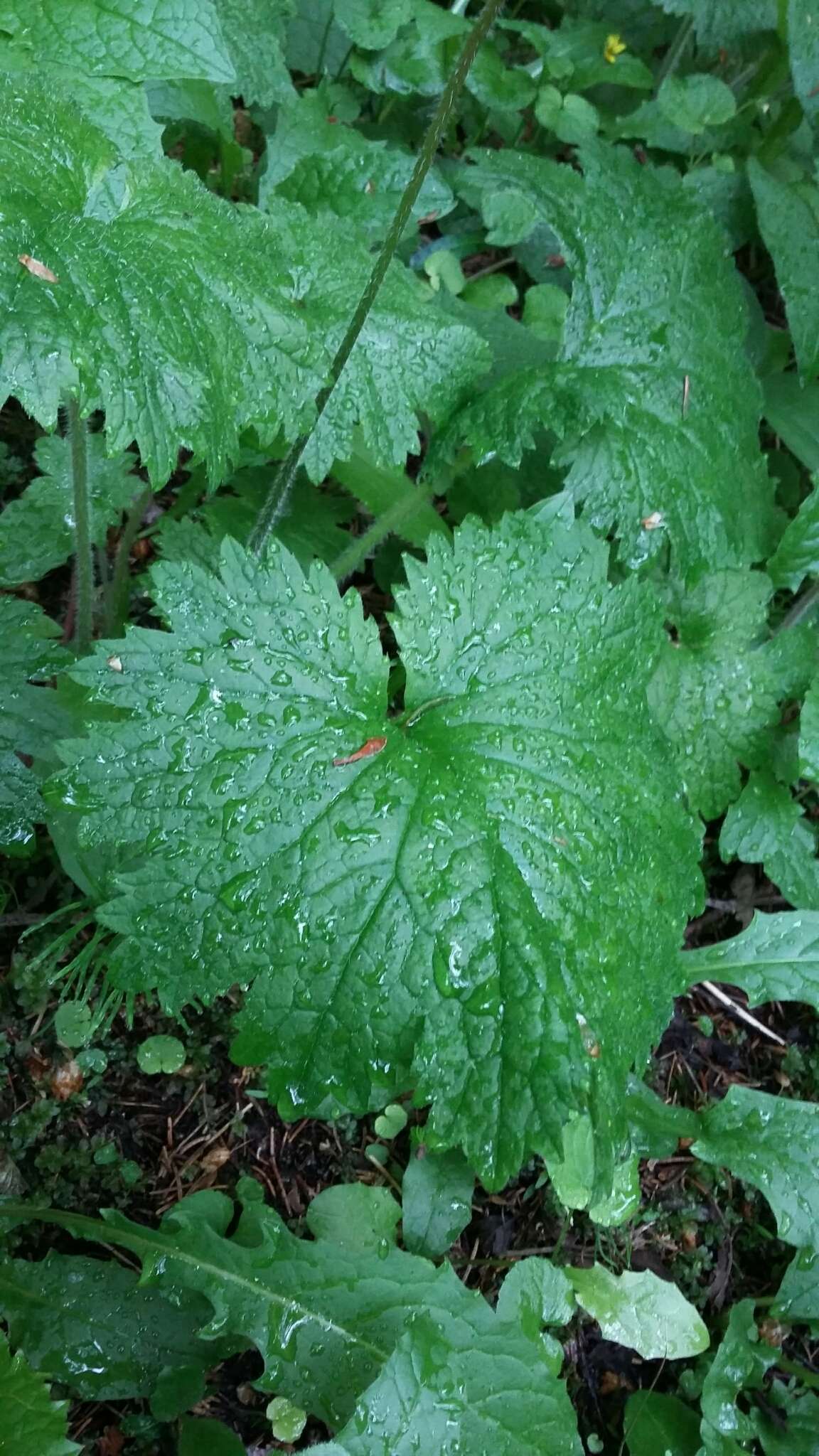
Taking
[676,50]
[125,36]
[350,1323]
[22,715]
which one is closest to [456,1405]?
[350,1323]

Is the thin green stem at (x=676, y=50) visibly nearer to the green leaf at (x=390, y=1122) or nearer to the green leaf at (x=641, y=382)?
the green leaf at (x=641, y=382)

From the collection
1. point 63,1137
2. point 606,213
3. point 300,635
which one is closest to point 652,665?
point 300,635

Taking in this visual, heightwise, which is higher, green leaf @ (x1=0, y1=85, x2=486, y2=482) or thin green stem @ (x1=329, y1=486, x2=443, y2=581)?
green leaf @ (x1=0, y1=85, x2=486, y2=482)

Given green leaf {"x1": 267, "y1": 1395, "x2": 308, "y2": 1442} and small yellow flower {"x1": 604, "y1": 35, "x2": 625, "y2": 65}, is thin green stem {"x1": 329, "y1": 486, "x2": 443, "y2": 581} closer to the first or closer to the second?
green leaf {"x1": 267, "y1": 1395, "x2": 308, "y2": 1442}

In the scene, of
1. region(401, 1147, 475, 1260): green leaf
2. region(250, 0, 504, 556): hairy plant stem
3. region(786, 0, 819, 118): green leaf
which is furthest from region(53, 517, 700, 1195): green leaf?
region(786, 0, 819, 118): green leaf

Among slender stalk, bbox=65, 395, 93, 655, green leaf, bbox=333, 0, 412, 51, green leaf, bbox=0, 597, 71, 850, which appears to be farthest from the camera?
green leaf, bbox=333, 0, 412, 51

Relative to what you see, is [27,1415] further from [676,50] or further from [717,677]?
[676,50]

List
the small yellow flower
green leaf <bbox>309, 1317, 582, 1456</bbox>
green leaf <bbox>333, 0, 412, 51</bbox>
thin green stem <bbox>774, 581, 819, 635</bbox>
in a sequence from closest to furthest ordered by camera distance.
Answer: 1. green leaf <bbox>309, 1317, 582, 1456</bbox>
2. green leaf <bbox>333, 0, 412, 51</bbox>
3. thin green stem <bbox>774, 581, 819, 635</bbox>
4. the small yellow flower

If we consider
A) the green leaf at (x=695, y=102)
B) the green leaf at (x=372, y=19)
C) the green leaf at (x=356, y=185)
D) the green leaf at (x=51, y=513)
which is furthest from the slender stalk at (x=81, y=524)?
the green leaf at (x=695, y=102)
